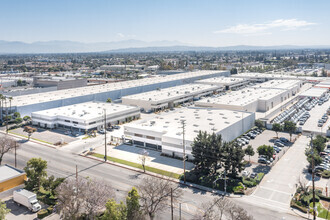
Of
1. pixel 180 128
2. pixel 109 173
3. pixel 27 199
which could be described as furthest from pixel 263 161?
pixel 27 199

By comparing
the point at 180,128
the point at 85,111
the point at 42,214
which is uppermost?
the point at 85,111

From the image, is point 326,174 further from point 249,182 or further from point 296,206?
point 249,182

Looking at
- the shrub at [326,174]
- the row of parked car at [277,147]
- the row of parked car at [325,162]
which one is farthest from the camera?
the row of parked car at [277,147]

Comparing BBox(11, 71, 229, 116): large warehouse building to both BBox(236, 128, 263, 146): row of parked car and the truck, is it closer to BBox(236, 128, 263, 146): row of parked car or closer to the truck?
the truck

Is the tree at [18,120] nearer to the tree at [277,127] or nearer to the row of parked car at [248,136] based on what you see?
the row of parked car at [248,136]

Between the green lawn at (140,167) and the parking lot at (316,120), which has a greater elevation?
the parking lot at (316,120)

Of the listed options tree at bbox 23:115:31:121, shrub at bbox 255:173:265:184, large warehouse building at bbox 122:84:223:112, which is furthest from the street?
large warehouse building at bbox 122:84:223:112

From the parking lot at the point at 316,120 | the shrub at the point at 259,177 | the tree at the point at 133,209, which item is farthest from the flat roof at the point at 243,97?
the tree at the point at 133,209
